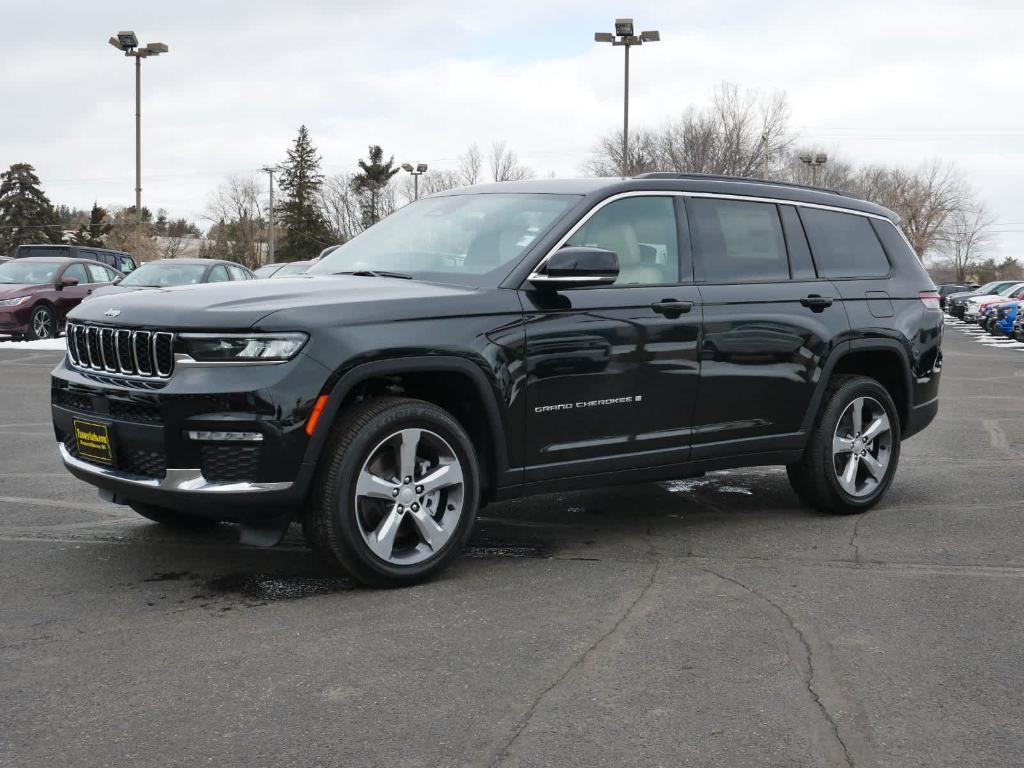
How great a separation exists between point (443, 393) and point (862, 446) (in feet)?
9.37

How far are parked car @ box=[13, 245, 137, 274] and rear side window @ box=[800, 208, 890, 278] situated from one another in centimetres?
2384

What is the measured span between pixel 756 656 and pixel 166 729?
2.02 m

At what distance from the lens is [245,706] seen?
358cm

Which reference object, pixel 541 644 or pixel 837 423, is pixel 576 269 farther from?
pixel 837 423

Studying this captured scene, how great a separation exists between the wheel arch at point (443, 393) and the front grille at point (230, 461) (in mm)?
227

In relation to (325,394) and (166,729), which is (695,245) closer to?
(325,394)

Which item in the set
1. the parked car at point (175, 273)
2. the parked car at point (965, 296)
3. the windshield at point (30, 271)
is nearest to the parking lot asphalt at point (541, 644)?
the parked car at point (175, 273)

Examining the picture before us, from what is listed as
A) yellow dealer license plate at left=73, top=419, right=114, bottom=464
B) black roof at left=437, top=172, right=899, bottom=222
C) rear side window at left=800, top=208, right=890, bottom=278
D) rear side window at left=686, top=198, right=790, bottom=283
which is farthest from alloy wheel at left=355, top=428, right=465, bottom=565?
rear side window at left=800, top=208, right=890, bottom=278

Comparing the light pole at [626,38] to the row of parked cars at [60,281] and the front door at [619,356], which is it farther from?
the front door at [619,356]

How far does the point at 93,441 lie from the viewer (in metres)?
4.98

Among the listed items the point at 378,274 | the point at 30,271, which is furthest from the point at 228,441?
the point at 30,271

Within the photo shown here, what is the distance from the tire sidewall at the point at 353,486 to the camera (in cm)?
471

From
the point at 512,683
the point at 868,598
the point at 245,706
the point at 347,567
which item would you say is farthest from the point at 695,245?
the point at 245,706

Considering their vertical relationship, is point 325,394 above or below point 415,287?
below
